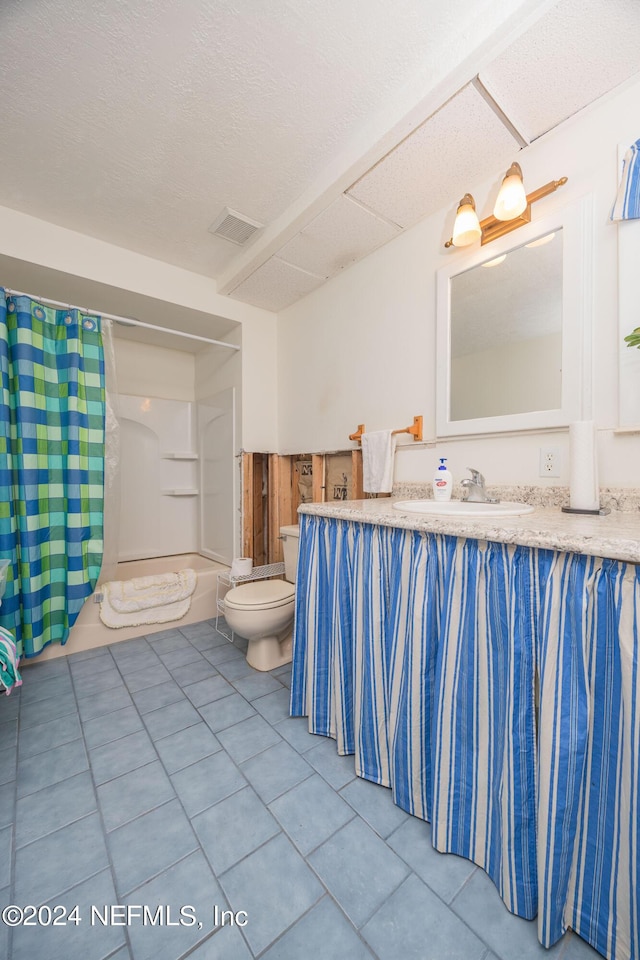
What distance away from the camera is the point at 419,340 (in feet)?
5.90

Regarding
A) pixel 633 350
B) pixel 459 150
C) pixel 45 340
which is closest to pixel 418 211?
pixel 459 150

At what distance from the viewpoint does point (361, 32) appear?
3.78 ft

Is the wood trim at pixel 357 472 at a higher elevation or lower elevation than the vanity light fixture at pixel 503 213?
lower

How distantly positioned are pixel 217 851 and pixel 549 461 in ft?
5.23

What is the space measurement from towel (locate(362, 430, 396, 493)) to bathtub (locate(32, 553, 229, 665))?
1.39 meters

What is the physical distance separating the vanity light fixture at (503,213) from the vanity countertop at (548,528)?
3.66ft

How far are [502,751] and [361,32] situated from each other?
2.09 m

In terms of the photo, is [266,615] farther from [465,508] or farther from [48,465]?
[48,465]

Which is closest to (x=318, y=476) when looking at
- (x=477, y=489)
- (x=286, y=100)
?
(x=477, y=489)

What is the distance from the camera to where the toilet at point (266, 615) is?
1.82 m

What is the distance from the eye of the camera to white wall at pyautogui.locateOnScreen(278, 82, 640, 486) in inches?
47.9

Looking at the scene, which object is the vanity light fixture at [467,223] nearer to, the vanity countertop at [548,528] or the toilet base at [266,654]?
the vanity countertop at [548,528]

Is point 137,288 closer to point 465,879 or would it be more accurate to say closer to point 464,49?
point 464,49

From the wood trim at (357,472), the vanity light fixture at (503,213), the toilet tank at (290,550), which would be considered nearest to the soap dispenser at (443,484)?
the wood trim at (357,472)
